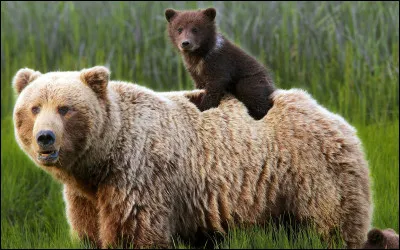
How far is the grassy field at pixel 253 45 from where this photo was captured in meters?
11.6

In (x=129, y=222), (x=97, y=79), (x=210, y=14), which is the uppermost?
(x=210, y=14)

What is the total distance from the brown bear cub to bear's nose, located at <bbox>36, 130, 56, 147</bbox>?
1.58 m

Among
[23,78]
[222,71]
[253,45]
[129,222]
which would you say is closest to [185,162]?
[129,222]

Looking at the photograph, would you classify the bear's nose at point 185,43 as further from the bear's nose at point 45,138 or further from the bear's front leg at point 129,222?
the bear's nose at point 45,138

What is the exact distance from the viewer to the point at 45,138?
582cm

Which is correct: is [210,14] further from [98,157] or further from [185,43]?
[98,157]

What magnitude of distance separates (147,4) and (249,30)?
1.72 metres

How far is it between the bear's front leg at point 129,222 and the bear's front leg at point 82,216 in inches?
11.3

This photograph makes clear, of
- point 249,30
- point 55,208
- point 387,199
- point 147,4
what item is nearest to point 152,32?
point 147,4

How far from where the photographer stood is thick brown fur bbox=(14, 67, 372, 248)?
623cm

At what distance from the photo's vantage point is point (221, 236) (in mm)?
6746

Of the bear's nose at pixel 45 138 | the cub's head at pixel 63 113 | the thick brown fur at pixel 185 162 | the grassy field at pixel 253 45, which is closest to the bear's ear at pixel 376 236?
the thick brown fur at pixel 185 162

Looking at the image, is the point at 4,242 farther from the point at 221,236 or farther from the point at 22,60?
the point at 22,60

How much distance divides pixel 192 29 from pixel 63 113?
1695 millimetres
